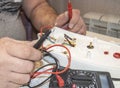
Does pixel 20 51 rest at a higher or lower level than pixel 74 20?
higher

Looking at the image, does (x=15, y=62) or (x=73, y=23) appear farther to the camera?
(x=73, y=23)

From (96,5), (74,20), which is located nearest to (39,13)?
(74,20)

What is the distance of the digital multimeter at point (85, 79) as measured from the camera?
2.09ft

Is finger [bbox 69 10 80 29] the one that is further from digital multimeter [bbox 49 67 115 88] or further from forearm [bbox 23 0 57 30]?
digital multimeter [bbox 49 67 115 88]

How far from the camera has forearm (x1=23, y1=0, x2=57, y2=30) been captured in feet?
4.04

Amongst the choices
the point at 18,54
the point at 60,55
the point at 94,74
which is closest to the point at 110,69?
the point at 94,74

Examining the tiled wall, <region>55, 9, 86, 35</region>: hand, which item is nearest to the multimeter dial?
<region>55, 9, 86, 35</region>: hand

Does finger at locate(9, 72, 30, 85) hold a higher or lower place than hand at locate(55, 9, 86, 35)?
higher

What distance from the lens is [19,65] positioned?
622 mm

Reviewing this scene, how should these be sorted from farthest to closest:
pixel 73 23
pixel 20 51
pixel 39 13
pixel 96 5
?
pixel 96 5, pixel 39 13, pixel 73 23, pixel 20 51

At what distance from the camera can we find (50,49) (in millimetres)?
786

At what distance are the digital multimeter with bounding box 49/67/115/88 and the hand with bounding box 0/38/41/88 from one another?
0.09 meters

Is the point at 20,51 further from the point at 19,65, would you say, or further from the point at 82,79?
the point at 82,79

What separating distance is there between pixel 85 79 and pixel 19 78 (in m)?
0.20
